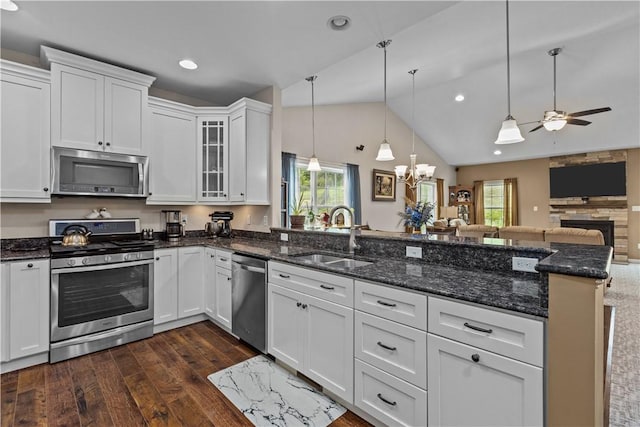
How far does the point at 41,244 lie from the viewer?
9.46 ft

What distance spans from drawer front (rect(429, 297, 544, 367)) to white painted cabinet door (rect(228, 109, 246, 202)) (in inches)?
103

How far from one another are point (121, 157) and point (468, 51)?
15.4 feet

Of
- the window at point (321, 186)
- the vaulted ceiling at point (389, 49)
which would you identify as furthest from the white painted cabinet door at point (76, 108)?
the window at point (321, 186)

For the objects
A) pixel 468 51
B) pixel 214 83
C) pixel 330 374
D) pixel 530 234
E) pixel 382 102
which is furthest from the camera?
pixel 382 102

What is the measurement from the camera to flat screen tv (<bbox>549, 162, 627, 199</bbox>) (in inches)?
291

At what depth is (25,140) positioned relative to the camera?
257 centimetres

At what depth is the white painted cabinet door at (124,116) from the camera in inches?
116

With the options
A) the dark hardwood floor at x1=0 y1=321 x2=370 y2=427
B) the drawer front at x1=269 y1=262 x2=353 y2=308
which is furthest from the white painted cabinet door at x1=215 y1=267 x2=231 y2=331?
the drawer front at x1=269 y1=262 x2=353 y2=308

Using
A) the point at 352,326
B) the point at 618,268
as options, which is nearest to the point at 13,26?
the point at 352,326

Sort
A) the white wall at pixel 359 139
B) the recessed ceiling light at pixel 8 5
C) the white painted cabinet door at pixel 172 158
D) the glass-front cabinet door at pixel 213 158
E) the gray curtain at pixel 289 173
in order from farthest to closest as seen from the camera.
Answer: the white wall at pixel 359 139 → the gray curtain at pixel 289 173 → the glass-front cabinet door at pixel 213 158 → the white painted cabinet door at pixel 172 158 → the recessed ceiling light at pixel 8 5

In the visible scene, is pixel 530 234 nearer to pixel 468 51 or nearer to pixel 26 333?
pixel 468 51

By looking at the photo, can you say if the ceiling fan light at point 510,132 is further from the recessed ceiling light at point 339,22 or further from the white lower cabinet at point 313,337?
the white lower cabinet at point 313,337

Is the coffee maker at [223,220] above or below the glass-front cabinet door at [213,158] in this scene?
below

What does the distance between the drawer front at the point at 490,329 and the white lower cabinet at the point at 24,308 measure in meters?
2.91
